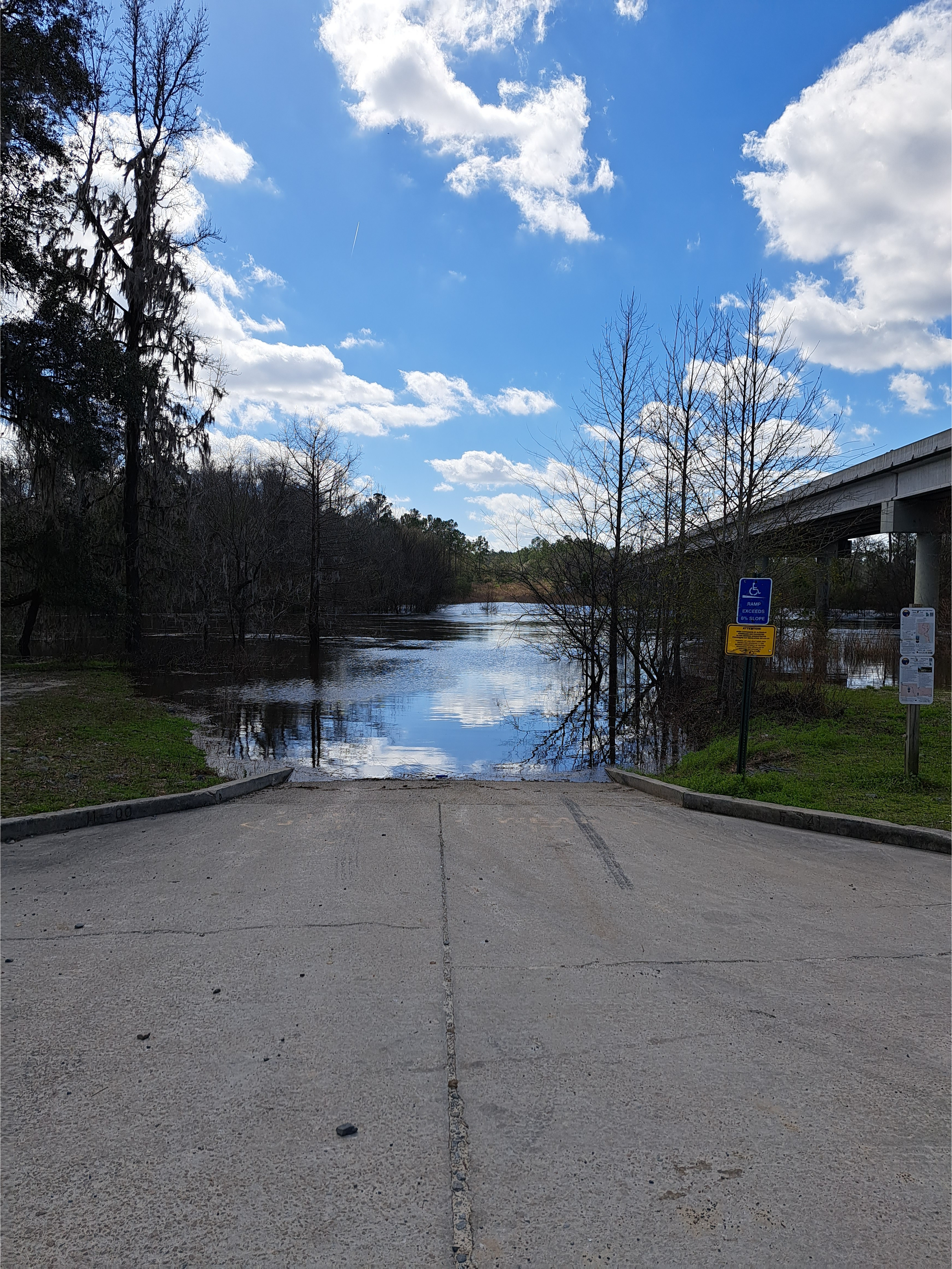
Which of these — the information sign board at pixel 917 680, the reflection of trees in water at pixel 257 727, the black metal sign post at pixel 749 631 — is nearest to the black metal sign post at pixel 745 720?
the black metal sign post at pixel 749 631

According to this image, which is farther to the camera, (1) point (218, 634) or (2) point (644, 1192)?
(1) point (218, 634)

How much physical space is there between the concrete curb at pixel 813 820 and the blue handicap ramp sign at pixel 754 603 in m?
1.99

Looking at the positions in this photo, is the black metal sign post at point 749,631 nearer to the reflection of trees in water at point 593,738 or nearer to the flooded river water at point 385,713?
the flooded river water at point 385,713

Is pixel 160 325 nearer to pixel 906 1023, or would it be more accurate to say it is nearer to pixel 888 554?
pixel 906 1023

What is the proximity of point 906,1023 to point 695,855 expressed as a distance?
8.88 ft

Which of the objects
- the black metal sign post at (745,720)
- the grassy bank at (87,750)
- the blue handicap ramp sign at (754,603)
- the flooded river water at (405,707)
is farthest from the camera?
the flooded river water at (405,707)

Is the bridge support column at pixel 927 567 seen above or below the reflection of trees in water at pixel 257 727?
above

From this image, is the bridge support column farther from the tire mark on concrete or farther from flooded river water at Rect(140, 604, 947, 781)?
the tire mark on concrete

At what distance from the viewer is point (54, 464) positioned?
50.6ft

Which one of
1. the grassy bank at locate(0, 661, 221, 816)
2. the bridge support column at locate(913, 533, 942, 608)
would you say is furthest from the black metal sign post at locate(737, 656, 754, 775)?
the bridge support column at locate(913, 533, 942, 608)

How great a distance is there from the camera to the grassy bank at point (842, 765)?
755 cm

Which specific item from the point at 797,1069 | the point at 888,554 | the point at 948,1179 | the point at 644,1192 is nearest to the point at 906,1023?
the point at 797,1069

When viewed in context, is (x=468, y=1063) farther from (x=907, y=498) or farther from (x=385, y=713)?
(x=907, y=498)

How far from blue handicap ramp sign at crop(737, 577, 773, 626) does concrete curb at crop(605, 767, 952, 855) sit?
199 cm
